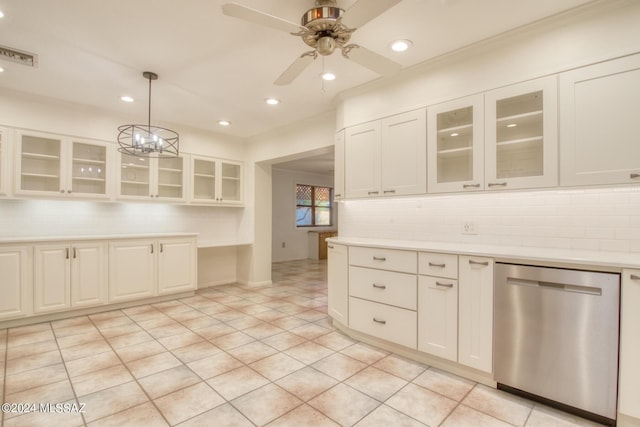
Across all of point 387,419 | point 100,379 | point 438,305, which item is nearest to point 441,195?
point 438,305

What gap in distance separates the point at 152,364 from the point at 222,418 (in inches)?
40.9

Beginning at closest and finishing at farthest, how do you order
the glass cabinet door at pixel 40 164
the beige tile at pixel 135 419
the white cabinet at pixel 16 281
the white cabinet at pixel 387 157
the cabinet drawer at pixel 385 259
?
the beige tile at pixel 135 419, the cabinet drawer at pixel 385 259, the white cabinet at pixel 387 157, the white cabinet at pixel 16 281, the glass cabinet door at pixel 40 164

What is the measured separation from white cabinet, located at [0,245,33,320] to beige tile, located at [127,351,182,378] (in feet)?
6.05

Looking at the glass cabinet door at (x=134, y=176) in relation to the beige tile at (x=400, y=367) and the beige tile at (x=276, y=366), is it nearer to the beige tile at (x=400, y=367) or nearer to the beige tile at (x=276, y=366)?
the beige tile at (x=276, y=366)

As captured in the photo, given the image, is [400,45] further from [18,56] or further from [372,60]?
[18,56]

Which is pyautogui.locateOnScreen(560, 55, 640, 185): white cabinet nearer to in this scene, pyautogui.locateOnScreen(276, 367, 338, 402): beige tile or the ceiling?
the ceiling

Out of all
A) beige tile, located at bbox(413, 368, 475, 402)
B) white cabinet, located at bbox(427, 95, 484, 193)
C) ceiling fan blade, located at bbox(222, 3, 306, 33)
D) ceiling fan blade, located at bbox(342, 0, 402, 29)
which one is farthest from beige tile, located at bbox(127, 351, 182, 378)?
ceiling fan blade, located at bbox(342, 0, 402, 29)

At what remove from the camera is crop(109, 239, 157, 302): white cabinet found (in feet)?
12.8

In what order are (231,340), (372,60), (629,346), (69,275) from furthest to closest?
(69,275) → (231,340) → (372,60) → (629,346)

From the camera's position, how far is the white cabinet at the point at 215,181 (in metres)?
4.94

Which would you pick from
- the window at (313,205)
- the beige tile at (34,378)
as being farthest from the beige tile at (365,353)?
the window at (313,205)

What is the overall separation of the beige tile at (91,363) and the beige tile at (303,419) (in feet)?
5.22

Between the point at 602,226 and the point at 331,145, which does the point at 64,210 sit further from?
the point at 602,226

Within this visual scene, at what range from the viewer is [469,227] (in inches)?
108
